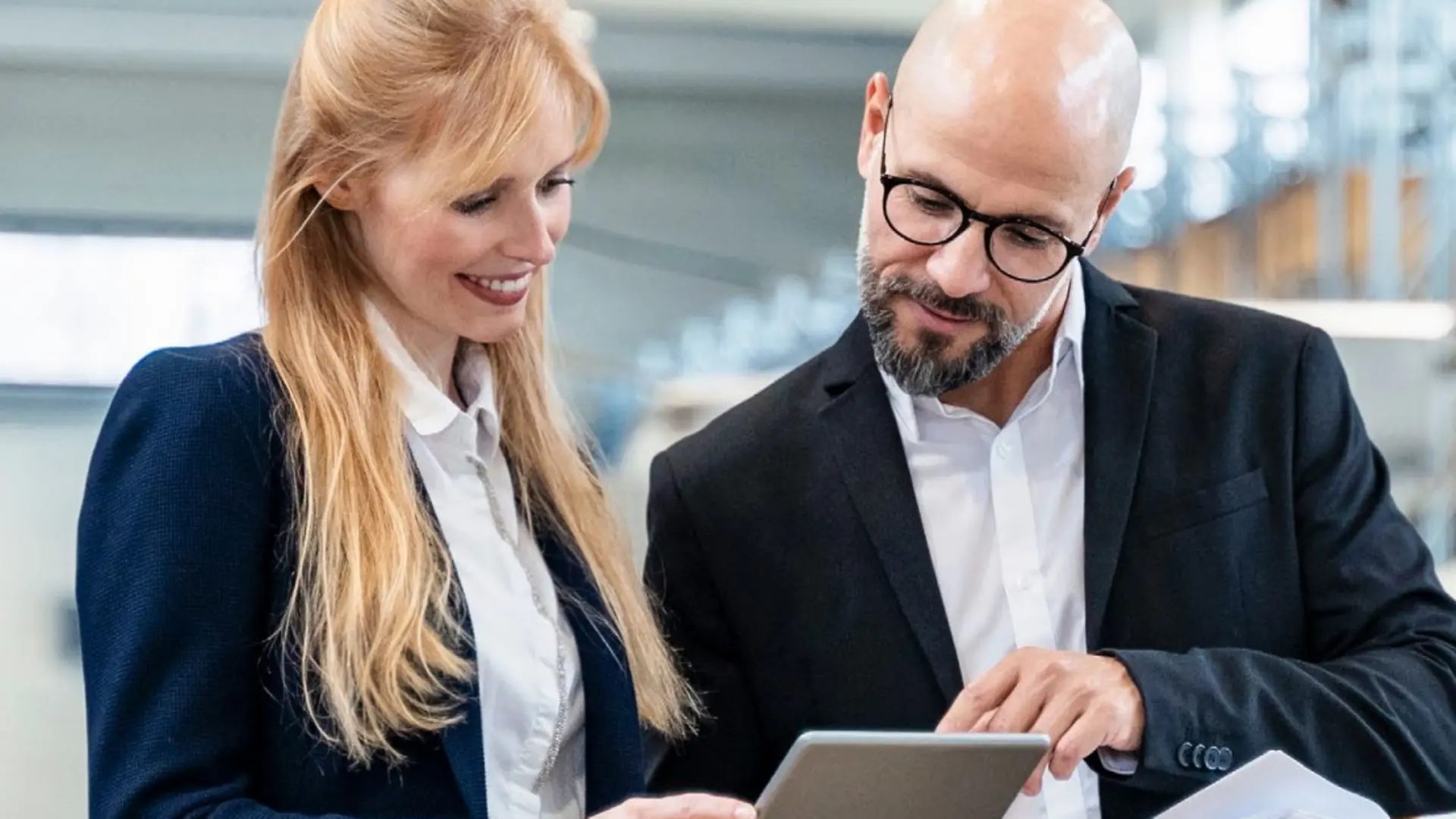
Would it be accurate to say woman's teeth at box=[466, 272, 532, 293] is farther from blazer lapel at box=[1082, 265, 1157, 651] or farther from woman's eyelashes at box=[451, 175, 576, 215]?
blazer lapel at box=[1082, 265, 1157, 651]

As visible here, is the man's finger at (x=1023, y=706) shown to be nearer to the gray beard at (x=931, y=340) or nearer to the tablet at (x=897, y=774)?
the tablet at (x=897, y=774)

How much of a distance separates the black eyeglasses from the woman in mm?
312

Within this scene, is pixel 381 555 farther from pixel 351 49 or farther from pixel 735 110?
pixel 735 110

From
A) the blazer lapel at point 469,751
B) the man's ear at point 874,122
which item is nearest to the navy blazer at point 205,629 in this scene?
the blazer lapel at point 469,751

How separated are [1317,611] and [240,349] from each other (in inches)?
42.8

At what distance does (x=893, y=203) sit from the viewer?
1683 mm

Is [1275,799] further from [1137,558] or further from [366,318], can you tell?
[366,318]

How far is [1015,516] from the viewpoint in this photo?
175 cm

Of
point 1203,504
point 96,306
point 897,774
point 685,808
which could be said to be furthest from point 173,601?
point 96,306

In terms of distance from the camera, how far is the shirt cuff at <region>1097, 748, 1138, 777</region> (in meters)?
1.53

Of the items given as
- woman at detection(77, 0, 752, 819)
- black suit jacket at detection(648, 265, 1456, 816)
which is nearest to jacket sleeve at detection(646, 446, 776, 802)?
black suit jacket at detection(648, 265, 1456, 816)

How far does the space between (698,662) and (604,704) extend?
0.26 m

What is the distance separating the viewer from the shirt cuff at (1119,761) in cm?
153

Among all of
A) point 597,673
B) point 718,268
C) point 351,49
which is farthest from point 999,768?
point 718,268
